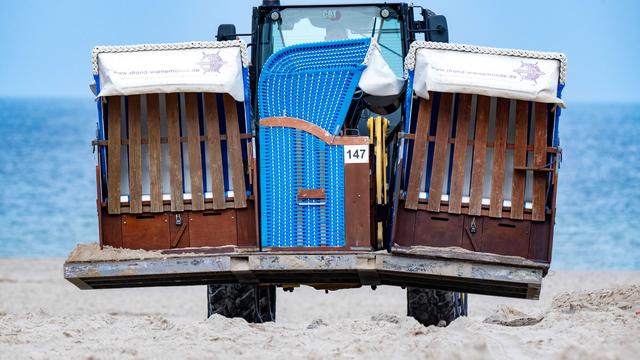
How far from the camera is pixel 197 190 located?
41.4 feet

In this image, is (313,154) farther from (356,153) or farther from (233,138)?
(233,138)

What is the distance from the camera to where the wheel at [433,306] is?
1396cm

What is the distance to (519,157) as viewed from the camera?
12391mm

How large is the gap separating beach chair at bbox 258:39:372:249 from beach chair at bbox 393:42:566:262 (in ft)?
1.16

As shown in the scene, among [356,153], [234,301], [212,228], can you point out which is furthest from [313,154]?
[234,301]

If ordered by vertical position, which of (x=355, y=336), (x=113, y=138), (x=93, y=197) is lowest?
(x=93, y=197)

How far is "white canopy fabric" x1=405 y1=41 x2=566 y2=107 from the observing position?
12102 mm

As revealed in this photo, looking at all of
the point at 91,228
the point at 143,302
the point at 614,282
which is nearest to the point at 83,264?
the point at 143,302

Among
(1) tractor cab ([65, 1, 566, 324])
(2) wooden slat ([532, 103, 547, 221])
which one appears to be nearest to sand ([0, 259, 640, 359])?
(1) tractor cab ([65, 1, 566, 324])

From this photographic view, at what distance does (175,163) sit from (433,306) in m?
2.81

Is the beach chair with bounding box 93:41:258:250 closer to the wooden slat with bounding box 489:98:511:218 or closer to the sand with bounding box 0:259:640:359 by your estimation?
the sand with bounding box 0:259:640:359

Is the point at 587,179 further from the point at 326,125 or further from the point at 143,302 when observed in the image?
the point at 326,125

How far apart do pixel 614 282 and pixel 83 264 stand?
15.5 metres

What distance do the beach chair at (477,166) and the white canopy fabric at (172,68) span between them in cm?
135
